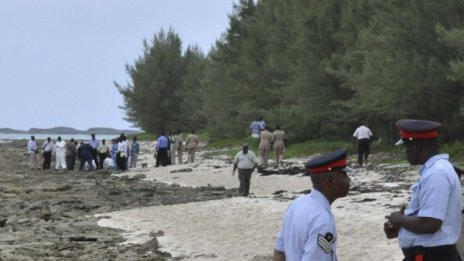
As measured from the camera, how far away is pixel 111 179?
31766mm

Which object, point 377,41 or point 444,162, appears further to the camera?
point 377,41

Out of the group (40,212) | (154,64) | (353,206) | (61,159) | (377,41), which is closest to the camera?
(353,206)

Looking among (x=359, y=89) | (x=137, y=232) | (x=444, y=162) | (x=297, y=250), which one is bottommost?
(x=137, y=232)

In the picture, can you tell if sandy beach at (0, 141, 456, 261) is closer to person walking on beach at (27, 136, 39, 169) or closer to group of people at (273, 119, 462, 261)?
group of people at (273, 119, 462, 261)

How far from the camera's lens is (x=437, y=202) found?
4453mm

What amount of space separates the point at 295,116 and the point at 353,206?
913 inches

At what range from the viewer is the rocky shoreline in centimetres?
1368

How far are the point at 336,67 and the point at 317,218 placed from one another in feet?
110

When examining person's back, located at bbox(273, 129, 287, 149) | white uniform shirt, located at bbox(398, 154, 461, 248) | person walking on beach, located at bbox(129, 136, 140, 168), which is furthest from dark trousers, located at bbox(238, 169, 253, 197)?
person walking on beach, located at bbox(129, 136, 140, 168)

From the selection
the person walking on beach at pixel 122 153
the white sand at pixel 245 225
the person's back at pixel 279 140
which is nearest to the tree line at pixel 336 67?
the person's back at pixel 279 140

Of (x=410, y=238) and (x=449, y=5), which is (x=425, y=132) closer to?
(x=410, y=238)

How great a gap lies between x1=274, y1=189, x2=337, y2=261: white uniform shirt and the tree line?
19.8 m

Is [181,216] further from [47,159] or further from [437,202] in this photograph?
[47,159]

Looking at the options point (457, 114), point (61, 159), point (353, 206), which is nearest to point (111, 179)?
point (61, 159)
